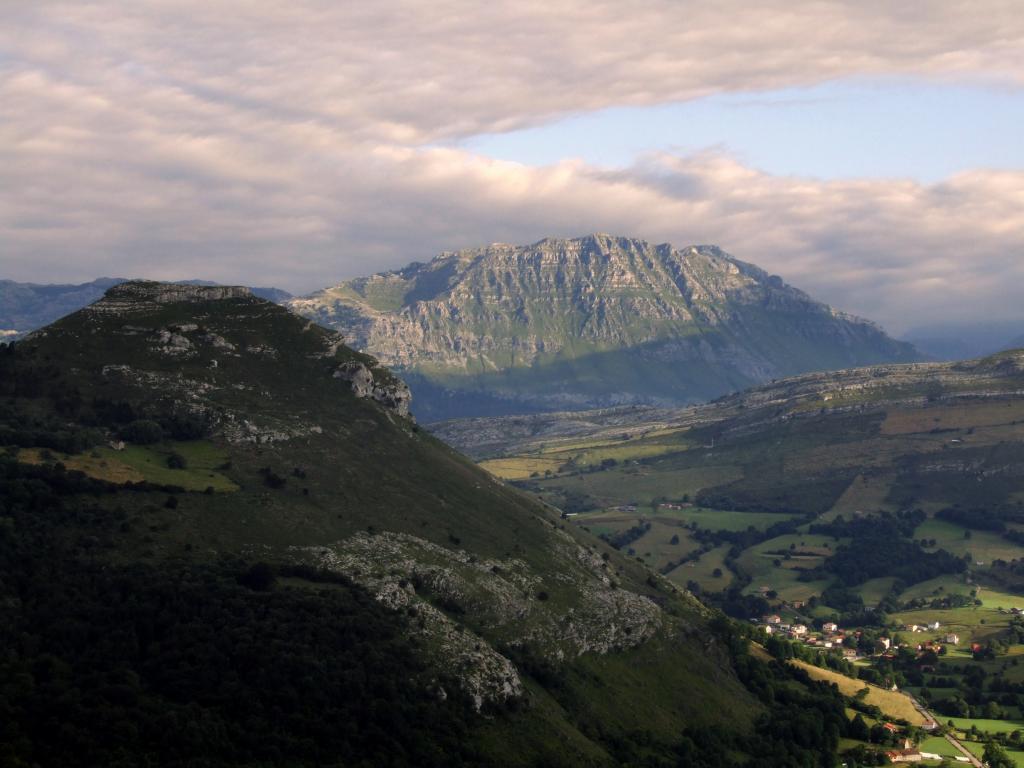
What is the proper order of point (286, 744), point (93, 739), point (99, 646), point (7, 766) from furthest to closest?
point (99, 646) < point (286, 744) < point (93, 739) < point (7, 766)

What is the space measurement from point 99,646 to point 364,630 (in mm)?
42195

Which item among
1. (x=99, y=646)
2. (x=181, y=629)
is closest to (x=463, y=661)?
(x=181, y=629)

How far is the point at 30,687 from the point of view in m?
155

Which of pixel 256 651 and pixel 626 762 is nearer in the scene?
pixel 256 651

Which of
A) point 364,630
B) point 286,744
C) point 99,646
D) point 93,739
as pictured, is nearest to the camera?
point 93,739

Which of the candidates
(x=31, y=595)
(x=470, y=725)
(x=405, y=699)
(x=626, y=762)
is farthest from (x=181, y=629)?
(x=626, y=762)

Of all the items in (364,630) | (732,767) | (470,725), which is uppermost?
(364,630)

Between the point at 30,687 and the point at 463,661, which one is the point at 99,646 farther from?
the point at 463,661

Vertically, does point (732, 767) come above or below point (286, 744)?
below

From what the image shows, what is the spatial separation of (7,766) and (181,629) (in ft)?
144

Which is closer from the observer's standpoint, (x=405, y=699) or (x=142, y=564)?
(x=405, y=699)

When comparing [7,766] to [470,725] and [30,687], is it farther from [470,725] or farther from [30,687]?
[470,725]

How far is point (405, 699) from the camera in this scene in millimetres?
177125

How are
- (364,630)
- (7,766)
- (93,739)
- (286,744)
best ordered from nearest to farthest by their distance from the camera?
(7,766)
(93,739)
(286,744)
(364,630)
